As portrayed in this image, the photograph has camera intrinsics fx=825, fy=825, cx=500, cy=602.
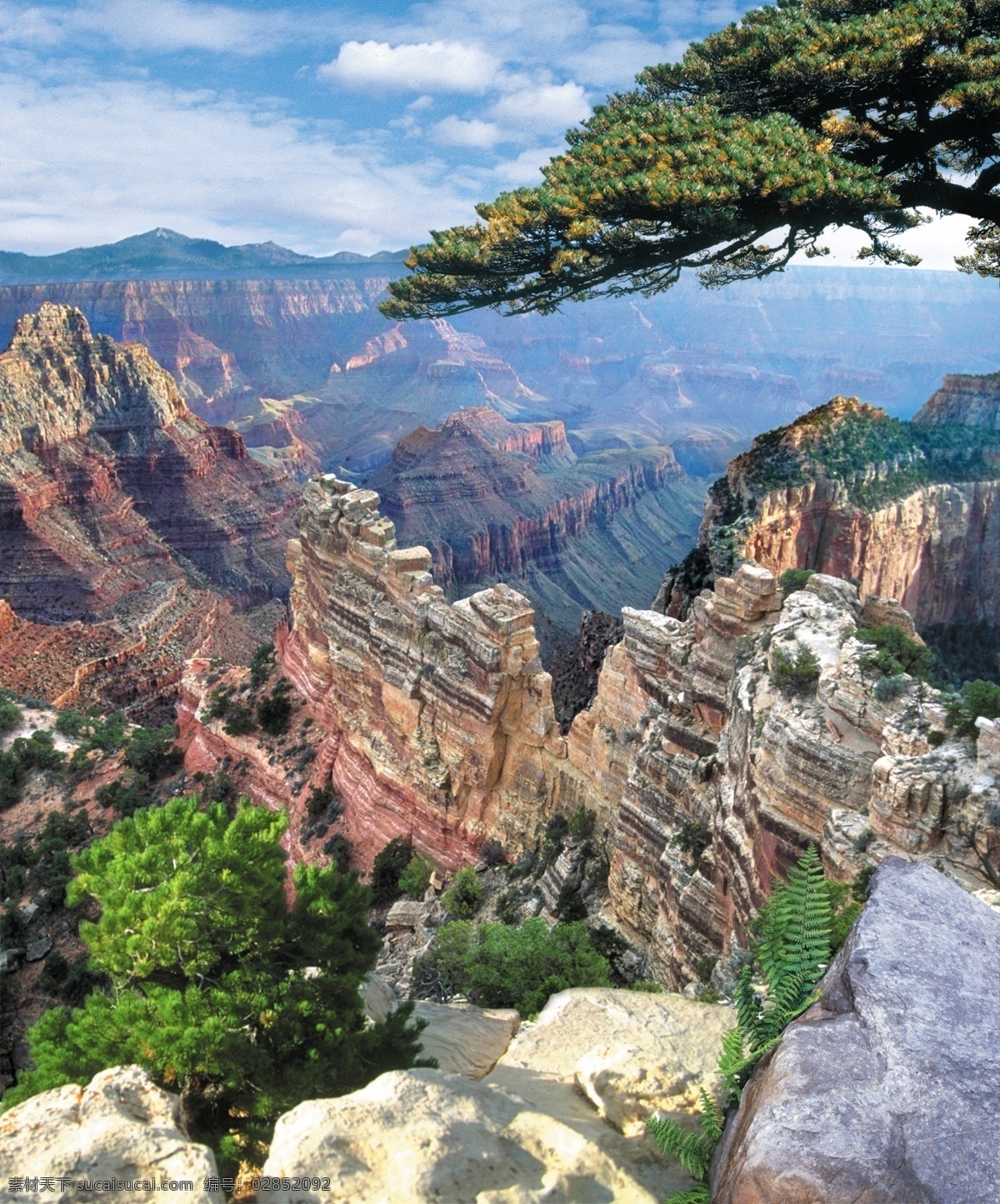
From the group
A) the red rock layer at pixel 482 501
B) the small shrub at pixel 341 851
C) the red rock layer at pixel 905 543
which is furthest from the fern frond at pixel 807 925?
the red rock layer at pixel 482 501

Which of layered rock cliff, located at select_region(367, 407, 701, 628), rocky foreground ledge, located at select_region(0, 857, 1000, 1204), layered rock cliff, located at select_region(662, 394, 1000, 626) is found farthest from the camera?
layered rock cliff, located at select_region(367, 407, 701, 628)

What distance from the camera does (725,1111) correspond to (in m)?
7.63

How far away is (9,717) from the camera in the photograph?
143ft

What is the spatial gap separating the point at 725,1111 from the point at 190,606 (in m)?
78.3

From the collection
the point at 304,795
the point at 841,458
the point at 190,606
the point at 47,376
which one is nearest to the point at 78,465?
the point at 47,376

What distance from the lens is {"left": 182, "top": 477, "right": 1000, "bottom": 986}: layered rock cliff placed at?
13914mm

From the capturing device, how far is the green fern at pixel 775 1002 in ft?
24.0

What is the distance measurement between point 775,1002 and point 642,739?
13.8 metres

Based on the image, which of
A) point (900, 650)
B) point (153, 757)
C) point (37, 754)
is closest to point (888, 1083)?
point (900, 650)

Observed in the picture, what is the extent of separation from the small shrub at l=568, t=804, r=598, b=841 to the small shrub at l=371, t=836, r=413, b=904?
→ 6.88 metres

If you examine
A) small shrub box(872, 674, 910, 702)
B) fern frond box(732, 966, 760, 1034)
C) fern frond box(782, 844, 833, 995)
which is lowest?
fern frond box(732, 966, 760, 1034)

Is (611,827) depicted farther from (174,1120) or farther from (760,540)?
(760,540)

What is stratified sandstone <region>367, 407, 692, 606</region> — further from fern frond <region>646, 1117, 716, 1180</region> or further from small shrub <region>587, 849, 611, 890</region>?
fern frond <region>646, 1117, 716, 1180</region>

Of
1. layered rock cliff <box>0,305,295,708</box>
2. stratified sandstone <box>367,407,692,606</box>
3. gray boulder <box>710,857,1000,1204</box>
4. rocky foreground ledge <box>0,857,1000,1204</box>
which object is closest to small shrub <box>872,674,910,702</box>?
rocky foreground ledge <box>0,857,1000,1204</box>
